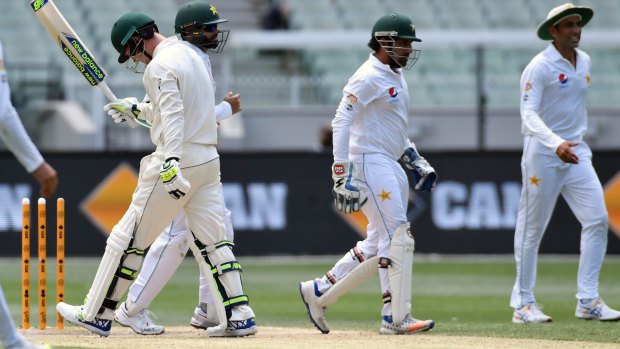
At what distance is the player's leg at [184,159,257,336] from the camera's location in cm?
814

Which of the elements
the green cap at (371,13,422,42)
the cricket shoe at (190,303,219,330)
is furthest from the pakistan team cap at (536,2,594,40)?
the cricket shoe at (190,303,219,330)

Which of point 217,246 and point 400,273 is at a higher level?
point 217,246

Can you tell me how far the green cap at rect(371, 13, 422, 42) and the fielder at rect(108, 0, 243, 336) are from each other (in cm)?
108

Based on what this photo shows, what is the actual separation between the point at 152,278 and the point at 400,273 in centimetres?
172

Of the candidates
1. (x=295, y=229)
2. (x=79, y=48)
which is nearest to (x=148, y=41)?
(x=79, y=48)

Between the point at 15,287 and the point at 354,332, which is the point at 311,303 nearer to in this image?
the point at 354,332

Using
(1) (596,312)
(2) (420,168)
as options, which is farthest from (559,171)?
(2) (420,168)

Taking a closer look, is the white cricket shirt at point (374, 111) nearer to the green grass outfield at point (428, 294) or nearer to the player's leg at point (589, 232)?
the green grass outfield at point (428, 294)

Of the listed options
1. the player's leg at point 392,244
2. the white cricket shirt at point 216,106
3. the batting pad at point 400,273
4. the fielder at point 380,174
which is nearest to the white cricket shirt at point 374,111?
the fielder at point 380,174

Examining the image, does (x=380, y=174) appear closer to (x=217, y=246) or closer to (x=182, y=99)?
(x=217, y=246)

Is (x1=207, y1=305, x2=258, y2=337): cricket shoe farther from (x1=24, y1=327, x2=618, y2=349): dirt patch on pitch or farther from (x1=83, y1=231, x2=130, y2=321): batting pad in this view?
(x1=83, y1=231, x2=130, y2=321): batting pad

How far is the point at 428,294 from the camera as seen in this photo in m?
12.7

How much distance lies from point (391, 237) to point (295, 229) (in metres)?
7.90

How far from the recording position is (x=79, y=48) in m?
8.79
